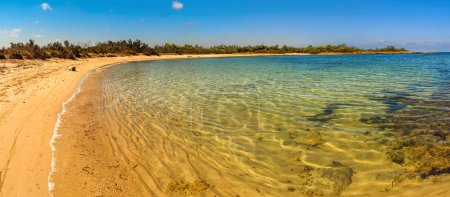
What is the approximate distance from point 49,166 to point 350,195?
166 inches

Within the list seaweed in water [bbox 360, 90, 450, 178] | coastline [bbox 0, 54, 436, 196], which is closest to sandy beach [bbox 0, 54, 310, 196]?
coastline [bbox 0, 54, 436, 196]

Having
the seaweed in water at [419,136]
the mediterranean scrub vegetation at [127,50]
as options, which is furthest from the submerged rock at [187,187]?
the mediterranean scrub vegetation at [127,50]

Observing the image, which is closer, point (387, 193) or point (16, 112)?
point (387, 193)

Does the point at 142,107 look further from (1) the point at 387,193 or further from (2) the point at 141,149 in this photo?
(1) the point at 387,193

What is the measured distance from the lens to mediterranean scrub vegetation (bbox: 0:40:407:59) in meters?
29.1

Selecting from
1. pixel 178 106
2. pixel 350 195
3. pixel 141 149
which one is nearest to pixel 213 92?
pixel 178 106

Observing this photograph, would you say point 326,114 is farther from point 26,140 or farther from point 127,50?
point 127,50

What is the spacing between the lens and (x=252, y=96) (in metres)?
9.94

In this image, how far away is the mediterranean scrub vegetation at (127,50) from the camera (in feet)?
95.3

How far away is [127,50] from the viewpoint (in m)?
47.9

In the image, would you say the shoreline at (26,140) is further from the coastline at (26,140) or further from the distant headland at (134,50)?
the distant headland at (134,50)

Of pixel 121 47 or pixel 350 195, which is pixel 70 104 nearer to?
pixel 350 195

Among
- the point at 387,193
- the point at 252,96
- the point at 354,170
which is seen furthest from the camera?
the point at 252,96

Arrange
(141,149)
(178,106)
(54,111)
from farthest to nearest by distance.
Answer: (178,106) < (54,111) < (141,149)
